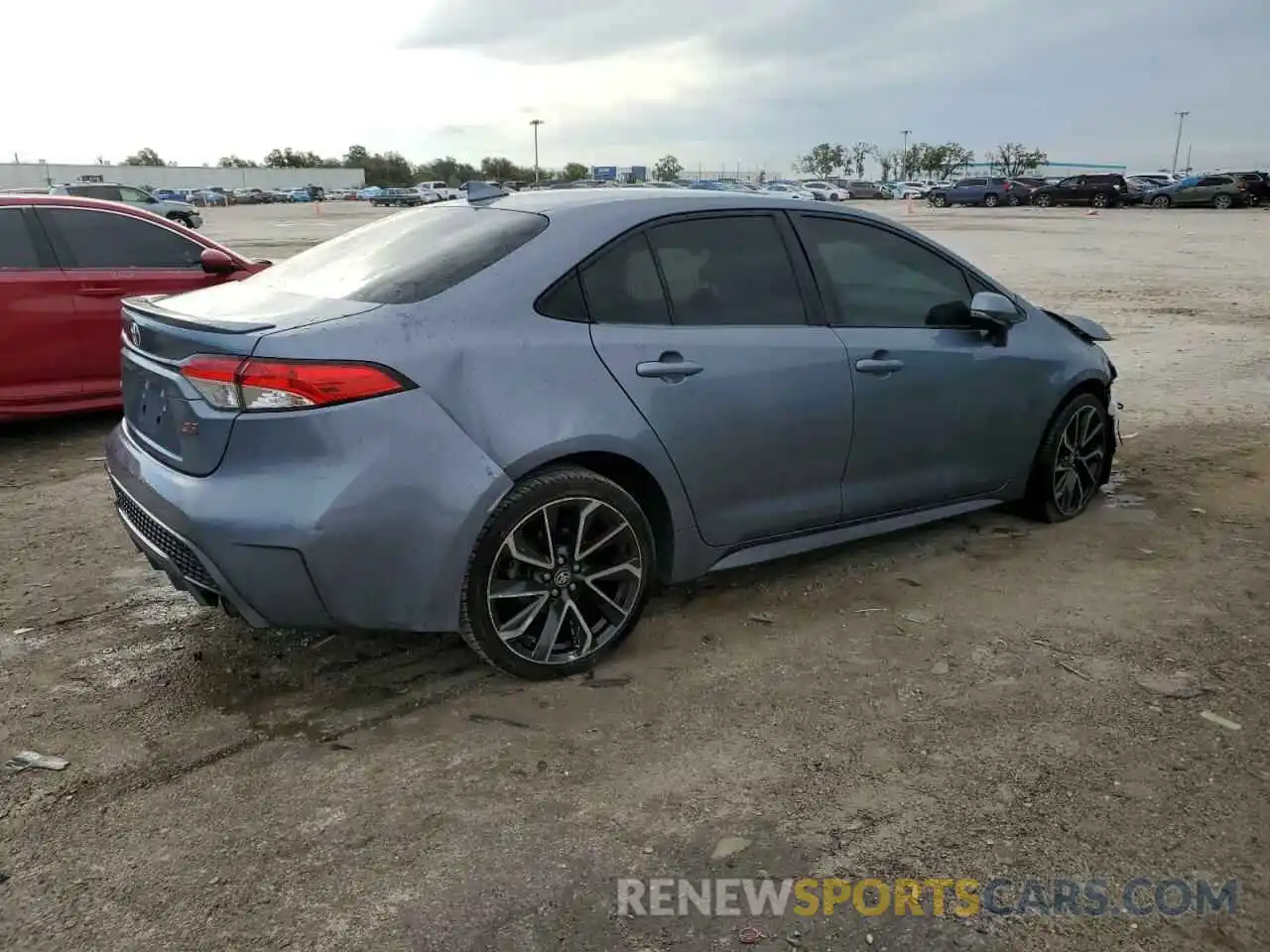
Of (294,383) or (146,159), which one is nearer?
(294,383)

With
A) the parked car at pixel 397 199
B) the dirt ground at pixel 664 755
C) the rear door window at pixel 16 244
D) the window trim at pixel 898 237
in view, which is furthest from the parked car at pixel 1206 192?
the rear door window at pixel 16 244

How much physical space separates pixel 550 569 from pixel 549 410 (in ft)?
1.78

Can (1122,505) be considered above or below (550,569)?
below

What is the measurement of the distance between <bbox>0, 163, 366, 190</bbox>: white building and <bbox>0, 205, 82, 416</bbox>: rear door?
9806 centimetres

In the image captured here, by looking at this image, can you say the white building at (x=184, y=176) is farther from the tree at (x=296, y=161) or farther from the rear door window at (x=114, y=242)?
the rear door window at (x=114, y=242)

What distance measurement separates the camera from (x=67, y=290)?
6.54 metres

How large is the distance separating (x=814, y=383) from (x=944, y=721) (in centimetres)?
134

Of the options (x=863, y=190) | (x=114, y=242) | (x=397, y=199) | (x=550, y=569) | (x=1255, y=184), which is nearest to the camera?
(x=550, y=569)

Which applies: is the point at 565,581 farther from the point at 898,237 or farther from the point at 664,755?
the point at 898,237

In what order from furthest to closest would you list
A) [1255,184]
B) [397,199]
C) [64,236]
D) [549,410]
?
1. [397,199]
2. [1255,184]
3. [64,236]
4. [549,410]

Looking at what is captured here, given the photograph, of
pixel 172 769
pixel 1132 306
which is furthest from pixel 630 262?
pixel 1132 306

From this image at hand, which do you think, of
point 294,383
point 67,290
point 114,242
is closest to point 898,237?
point 294,383

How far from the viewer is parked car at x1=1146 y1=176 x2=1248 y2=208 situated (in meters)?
45.5

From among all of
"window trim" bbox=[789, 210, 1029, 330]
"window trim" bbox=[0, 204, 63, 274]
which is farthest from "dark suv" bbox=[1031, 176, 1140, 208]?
"window trim" bbox=[0, 204, 63, 274]
